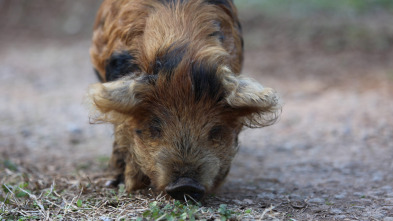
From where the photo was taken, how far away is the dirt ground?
4.23m

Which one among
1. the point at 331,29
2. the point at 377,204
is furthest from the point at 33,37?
the point at 377,204

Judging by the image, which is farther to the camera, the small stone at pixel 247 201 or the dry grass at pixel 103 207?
the small stone at pixel 247 201

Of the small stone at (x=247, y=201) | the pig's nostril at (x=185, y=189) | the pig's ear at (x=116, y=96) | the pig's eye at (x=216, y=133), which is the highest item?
the pig's eye at (x=216, y=133)

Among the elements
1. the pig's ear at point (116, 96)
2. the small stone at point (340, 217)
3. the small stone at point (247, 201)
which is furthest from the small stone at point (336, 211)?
the pig's ear at point (116, 96)

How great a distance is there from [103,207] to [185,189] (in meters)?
0.64

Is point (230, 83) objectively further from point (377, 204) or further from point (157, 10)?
point (377, 204)

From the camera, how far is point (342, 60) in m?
10.6

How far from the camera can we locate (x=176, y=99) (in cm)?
359

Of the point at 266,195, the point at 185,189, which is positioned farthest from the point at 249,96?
the point at 266,195

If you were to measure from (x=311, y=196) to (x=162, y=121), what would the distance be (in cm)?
154

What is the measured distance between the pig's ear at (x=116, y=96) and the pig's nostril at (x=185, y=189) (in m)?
0.68

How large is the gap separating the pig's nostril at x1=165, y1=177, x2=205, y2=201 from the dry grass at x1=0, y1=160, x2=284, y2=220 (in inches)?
2.4

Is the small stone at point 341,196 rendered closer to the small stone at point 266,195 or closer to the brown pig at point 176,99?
the small stone at point 266,195

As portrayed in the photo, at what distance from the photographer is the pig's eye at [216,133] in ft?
12.1
